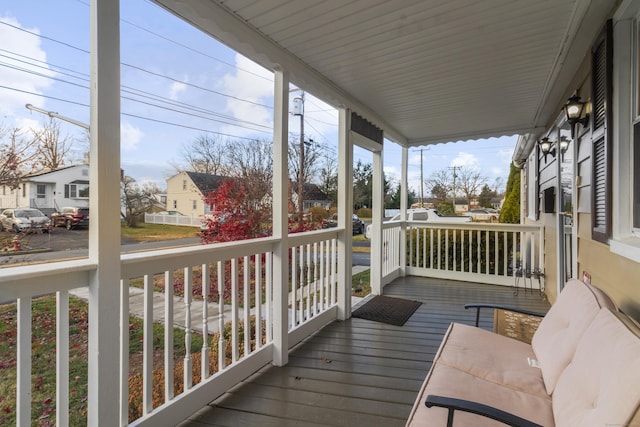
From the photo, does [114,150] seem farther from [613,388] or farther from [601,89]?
[601,89]

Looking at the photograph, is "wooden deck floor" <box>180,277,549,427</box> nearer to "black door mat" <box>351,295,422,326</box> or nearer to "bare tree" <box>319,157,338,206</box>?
"black door mat" <box>351,295,422,326</box>

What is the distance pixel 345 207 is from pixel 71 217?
273cm

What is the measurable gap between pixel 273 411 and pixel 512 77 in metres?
3.52

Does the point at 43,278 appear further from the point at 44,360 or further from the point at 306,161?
the point at 306,161

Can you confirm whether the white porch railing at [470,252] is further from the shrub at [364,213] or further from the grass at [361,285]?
the shrub at [364,213]

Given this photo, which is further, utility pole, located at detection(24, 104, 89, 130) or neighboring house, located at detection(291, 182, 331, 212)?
neighboring house, located at detection(291, 182, 331, 212)

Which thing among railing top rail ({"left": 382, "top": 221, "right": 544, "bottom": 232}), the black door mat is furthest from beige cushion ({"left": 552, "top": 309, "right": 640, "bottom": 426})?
railing top rail ({"left": 382, "top": 221, "right": 544, "bottom": 232})

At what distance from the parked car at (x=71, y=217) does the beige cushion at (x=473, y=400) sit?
1696 millimetres

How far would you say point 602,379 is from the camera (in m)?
1.07

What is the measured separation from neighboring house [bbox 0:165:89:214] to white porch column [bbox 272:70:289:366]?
4.66 feet

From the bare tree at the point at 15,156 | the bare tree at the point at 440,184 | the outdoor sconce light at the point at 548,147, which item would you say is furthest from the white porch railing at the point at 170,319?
the bare tree at the point at 440,184

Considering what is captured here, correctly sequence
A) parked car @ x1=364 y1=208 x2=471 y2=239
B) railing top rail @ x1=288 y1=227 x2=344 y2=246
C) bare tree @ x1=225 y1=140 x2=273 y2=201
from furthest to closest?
1. parked car @ x1=364 y1=208 x2=471 y2=239
2. railing top rail @ x1=288 y1=227 x2=344 y2=246
3. bare tree @ x1=225 y1=140 x2=273 y2=201

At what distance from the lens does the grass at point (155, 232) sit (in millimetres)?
1734

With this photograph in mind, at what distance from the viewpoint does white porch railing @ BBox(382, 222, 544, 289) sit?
530 centimetres
